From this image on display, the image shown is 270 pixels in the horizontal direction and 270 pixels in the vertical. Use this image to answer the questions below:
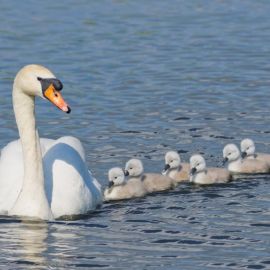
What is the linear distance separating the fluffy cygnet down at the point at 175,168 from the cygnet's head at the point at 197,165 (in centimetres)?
20

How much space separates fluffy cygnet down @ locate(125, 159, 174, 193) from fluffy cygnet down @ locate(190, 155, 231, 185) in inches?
13.3

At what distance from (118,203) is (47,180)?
100 centimetres

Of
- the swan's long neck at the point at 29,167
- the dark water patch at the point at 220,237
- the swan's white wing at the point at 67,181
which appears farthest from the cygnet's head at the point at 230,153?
the dark water patch at the point at 220,237

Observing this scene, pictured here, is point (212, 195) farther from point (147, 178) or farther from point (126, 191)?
point (126, 191)

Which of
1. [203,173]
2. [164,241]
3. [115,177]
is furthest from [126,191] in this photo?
[164,241]

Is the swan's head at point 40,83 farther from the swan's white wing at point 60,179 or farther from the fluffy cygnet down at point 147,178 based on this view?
the fluffy cygnet down at point 147,178

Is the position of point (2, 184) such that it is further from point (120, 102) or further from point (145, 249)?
point (120, 102)

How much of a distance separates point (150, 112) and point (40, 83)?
4.91 m

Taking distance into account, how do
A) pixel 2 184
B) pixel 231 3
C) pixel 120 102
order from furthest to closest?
pixel 231 3 < pixel 120 102 < pixel 2 184

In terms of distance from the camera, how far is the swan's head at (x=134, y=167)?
15812mm

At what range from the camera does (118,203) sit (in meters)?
15.4

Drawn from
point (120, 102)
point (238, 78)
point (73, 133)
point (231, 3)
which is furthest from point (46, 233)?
point (231, 3)

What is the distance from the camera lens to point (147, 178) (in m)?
15.8

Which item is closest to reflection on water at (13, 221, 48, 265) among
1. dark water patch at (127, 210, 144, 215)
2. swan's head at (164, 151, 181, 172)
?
dark water patch at (127, 210, 144, 215)
